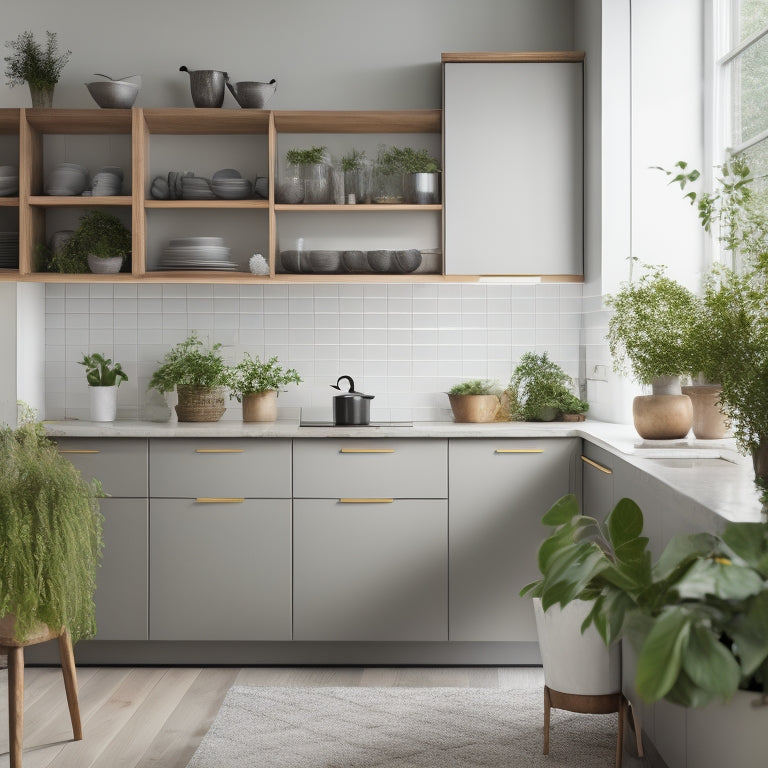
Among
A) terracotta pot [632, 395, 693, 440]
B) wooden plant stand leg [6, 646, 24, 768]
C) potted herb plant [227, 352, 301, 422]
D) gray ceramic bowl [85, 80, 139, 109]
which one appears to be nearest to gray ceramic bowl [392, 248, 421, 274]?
potted herb plant [227, 352, 301, 422]

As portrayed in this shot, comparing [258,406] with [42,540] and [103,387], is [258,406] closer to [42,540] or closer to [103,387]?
[103,387]

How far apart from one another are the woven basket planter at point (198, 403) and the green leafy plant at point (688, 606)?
265cm

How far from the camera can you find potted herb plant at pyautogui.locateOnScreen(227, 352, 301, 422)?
3.99 m

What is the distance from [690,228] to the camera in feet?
12.3

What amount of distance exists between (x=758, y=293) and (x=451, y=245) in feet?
6.28

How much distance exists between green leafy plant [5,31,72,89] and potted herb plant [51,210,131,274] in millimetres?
632

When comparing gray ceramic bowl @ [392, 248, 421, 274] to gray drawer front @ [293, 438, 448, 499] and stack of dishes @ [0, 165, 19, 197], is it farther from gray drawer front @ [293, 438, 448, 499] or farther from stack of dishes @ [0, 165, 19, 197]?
stack of dishes @ [0, 165, 19, 197]

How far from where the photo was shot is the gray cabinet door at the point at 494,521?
3609 millimetres

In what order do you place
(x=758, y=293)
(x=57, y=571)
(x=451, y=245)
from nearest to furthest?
(x=758, y=293) → (x=57, y=571) → (x=451, y=245)

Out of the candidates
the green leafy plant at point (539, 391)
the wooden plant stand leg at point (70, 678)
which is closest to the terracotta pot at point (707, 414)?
the green leafy plant at point (539, 391)

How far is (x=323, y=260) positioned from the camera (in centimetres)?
399

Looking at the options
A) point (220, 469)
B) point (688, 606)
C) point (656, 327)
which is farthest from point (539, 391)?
point (688, 606)

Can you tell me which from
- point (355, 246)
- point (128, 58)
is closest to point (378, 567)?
point (355, 246)

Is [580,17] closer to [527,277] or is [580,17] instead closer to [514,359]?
[527,277]
